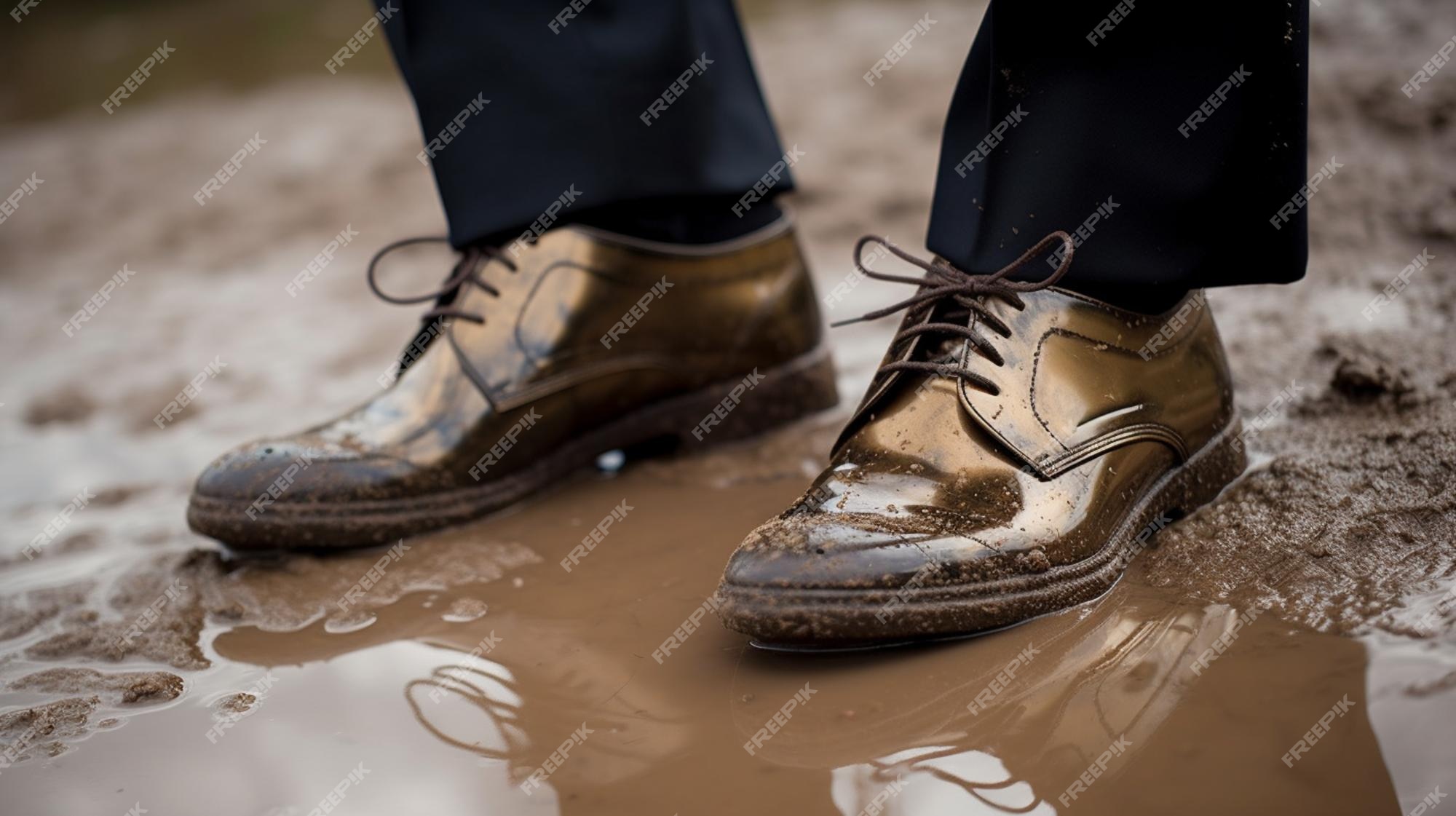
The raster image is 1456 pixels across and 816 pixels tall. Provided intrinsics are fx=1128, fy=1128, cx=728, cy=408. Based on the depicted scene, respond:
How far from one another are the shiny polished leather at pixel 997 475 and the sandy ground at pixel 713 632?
72mm

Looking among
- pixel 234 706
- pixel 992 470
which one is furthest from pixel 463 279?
pixel 992 470

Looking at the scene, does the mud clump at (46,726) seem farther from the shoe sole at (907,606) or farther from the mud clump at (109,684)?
the shoe sole at (907,606)

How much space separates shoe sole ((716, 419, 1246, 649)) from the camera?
1205mm

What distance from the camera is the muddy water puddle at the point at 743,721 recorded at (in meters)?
1.03

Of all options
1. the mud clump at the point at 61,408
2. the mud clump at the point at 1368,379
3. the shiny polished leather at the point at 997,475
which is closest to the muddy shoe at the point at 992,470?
the shiny polished leather at the point at 997,475

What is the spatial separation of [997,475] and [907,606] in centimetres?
21

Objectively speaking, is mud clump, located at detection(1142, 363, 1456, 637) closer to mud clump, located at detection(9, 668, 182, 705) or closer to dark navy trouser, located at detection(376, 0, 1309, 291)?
dark navy trouser, located at detection(376, 0, 1309, 291)

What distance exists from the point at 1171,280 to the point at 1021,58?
1.08 feet

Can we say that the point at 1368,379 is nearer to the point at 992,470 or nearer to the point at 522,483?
the point at 992,470

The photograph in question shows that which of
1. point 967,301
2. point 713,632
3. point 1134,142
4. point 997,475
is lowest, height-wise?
point 713,632

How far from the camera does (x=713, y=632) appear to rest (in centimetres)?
137

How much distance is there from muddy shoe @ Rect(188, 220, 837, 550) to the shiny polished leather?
1.81 feet

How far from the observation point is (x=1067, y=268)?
1383 mm

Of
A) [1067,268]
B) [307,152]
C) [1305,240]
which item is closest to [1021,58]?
[1067,268]
